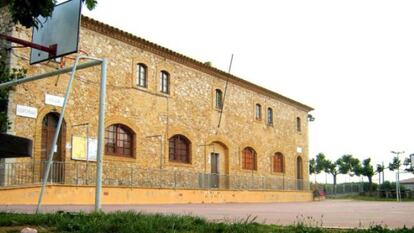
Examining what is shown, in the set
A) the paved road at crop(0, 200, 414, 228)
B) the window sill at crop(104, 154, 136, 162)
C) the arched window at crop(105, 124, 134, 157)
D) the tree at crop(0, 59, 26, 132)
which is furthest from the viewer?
the arched window at crop(105, 124, 134, 157)

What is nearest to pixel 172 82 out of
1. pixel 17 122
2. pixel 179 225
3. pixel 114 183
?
pixel 114 183

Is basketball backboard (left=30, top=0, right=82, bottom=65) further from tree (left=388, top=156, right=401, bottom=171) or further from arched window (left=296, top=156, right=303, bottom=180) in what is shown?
tree (left=388, top=156, right=401, bottom=171)

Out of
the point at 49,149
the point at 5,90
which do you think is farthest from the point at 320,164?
the point at 5,90

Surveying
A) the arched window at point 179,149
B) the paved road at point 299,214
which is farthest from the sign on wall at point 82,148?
the arched window at point 179,149

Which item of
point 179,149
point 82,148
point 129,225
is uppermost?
point 179,149

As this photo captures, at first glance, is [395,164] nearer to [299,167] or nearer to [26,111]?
[299,167]

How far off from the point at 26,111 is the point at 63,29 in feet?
27.3

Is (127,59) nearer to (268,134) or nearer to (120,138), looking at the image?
(120,138)

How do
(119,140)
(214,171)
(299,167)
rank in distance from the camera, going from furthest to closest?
(299,167) < (214,171) < (119,140)

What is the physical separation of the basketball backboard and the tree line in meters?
53.1

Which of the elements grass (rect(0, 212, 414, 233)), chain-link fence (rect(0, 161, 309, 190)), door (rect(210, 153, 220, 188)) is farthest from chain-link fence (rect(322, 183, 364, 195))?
grass (rect(0, 212, 414, 233))

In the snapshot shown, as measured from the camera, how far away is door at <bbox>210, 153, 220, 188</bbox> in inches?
1013

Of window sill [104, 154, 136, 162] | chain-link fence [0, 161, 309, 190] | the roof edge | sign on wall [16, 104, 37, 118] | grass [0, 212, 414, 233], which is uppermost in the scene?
the roof edge

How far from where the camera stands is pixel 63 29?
9.63m
